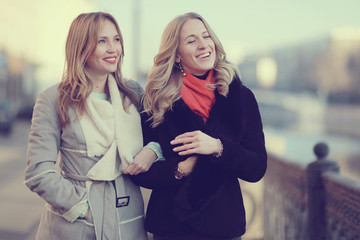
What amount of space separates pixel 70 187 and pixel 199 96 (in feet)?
2.56

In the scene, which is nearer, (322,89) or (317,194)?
(317,194)

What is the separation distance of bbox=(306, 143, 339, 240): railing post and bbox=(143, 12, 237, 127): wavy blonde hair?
1.48m

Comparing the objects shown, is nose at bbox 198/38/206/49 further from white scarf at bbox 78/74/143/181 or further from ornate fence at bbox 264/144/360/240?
ornate fence at bbox 264/144/360/240

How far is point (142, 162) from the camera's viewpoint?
7.48 ft

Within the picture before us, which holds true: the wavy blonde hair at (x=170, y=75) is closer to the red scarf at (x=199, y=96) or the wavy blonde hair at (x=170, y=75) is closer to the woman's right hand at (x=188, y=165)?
the red scarf at (x=199, y=96)

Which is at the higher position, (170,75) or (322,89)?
(170,75)

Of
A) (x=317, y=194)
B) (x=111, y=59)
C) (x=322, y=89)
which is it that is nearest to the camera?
(x=111, y=59)

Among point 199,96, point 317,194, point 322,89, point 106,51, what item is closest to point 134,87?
point 106,51

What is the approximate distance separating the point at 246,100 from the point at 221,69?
204 millimetres

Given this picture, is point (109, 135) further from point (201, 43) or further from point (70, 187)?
point (201, 43)

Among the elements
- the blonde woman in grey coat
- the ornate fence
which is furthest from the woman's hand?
the ornate fence

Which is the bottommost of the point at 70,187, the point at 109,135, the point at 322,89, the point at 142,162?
the point at 322,89

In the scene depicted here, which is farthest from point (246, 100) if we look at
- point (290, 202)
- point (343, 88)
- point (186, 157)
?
point (343, 88)

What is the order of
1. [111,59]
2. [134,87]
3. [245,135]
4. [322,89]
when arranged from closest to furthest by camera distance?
[245,135] < [111,59] < [134,87] < [322,89]
